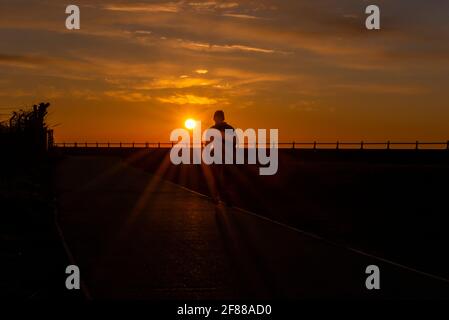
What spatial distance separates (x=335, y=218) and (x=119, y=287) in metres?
8.99

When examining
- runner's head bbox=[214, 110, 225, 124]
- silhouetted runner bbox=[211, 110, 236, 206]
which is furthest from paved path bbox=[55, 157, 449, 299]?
runner's head bbox=[214, 110, 225, 124]

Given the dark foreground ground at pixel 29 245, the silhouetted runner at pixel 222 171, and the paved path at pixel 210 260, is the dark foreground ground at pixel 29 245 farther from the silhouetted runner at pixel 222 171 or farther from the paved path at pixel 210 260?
the silhouetted runner at pixel 222 171

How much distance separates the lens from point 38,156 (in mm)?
31828

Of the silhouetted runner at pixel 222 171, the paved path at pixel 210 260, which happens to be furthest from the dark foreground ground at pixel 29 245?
the silhouetted runner at pixel 222 171

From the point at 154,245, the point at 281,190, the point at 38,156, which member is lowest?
the point at 154,245

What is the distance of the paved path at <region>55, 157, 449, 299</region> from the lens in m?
8.66

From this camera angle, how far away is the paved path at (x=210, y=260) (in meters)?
8.66

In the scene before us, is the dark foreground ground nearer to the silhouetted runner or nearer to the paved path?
the paved path

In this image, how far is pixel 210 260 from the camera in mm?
10648

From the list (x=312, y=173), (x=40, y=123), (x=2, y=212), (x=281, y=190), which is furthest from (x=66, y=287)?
(x=312, y=173)

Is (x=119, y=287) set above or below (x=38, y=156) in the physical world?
below

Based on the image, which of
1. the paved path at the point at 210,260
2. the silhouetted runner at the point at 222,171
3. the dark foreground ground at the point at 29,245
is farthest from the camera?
the silhouetted runner at the point at 222,171

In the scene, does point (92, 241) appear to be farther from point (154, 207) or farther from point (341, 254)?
point (154, 207)

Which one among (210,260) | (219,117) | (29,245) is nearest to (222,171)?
(219,117)
